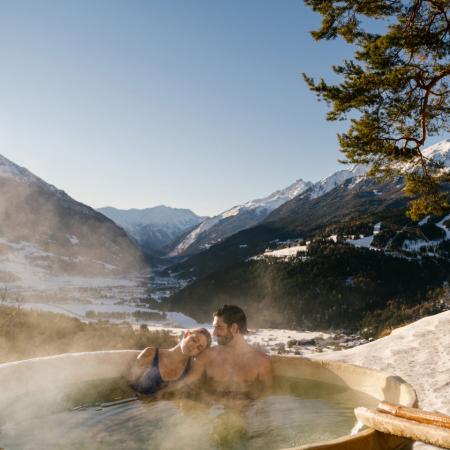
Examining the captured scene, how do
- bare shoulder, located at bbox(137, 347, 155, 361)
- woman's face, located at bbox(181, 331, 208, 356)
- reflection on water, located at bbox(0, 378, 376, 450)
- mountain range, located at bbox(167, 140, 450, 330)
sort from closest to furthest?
reflection on water, located at bbox(0, 378, 376, 450)
woman's face, located at bbox(181, 331, 208, 356)
bare shoulder, located at bbox(137, 347, 155, 361)
mountain range, located at bbox(167, 140, 450, 330)

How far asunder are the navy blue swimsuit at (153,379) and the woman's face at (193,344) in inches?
7.0

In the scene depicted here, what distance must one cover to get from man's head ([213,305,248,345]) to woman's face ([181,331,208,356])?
0.30 metres

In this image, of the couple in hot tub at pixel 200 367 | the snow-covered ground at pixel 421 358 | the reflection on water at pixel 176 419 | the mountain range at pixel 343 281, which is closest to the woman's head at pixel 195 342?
the couple in hot tub at pixel 200 367

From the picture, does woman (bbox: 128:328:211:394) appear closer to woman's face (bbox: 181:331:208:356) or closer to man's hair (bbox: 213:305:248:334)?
woman's face (bbox: 181:331:208:356)

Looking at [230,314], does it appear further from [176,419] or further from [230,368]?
[176,419]

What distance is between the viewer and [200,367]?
519cm

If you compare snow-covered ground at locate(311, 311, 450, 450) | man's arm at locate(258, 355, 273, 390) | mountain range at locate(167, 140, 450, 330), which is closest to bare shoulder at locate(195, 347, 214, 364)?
man's arm at locate(258, 355, 273, 390)

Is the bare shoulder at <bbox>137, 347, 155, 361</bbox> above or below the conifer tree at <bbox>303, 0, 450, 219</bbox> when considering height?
below

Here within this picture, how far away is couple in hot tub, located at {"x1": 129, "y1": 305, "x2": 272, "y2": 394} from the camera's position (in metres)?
5.17

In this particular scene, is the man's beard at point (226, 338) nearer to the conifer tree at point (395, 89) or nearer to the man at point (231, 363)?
the man at point (231, 363)

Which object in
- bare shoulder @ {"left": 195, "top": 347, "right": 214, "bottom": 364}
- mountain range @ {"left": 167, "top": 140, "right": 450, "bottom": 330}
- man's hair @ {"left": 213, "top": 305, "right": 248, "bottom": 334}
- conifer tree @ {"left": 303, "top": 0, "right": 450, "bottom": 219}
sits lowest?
mountain range @ {"left": 167, "top": 140, "right": 450, "bottom": 330}

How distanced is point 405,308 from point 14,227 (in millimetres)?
170365

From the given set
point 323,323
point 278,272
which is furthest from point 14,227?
point 323,323

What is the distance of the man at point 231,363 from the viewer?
521cm
